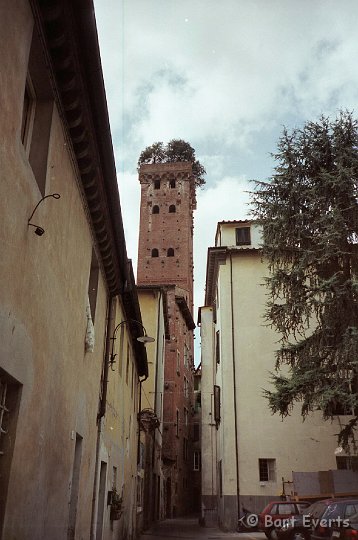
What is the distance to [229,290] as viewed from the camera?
23.9m

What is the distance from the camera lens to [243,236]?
25281 mm

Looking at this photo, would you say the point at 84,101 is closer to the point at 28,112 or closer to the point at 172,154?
the point at 28,112

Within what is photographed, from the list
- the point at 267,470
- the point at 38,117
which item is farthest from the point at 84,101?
the point at 267,470

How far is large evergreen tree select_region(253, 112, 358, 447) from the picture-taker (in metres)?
15.4

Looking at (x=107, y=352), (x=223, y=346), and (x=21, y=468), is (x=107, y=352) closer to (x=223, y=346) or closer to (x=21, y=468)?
(x=21, y=468)

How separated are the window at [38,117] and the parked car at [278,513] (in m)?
13.2

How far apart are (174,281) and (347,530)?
44968mm

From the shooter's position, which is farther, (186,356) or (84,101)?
(186,356)

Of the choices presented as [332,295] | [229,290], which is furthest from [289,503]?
[229,290]

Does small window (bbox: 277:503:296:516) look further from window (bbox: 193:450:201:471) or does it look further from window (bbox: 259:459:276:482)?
window (bbox: 193:450:201:471)

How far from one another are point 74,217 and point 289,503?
1224 cm

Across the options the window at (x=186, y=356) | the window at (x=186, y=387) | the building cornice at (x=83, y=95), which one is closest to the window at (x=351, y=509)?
the building cornice at (x=83, y=95)

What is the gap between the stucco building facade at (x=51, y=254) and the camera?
455 cm

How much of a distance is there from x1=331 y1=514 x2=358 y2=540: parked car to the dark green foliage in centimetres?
5843
